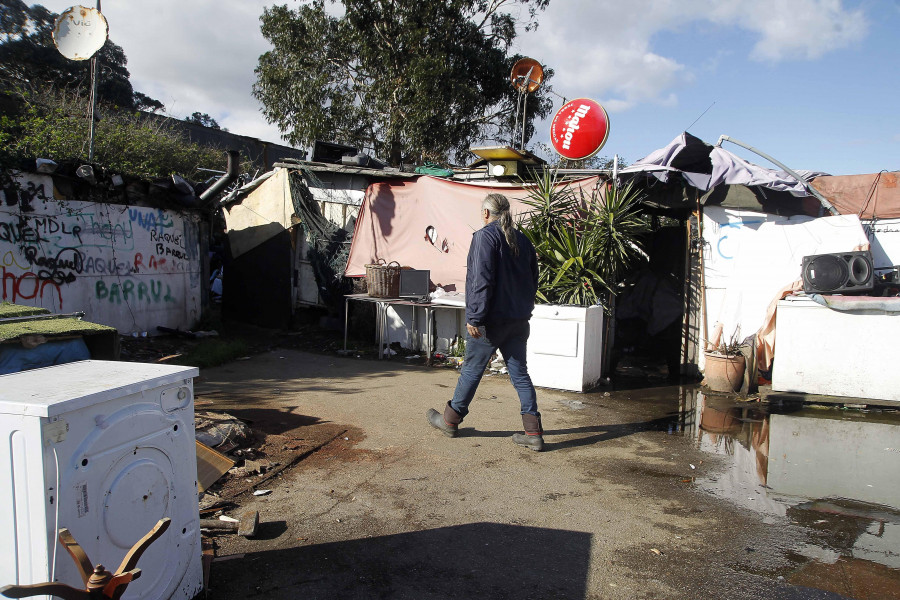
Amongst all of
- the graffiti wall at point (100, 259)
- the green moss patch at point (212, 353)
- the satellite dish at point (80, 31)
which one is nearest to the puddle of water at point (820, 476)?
the green moss patch at point (212, 353)

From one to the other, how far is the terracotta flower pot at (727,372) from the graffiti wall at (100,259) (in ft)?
28.7

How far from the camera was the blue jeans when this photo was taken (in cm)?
494

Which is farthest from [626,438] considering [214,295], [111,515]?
[214,295]

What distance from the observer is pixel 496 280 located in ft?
15.9

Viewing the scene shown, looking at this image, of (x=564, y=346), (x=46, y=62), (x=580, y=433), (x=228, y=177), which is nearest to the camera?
(x=580, y=433)

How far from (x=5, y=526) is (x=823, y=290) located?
7.72 meters

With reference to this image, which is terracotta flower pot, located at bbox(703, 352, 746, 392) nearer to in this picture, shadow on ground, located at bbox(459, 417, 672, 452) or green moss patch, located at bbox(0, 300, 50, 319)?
shadow on ground, located at bbox(459, 417, 672, 452)

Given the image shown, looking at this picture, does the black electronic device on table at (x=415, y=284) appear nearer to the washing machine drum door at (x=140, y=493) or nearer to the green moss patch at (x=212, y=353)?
the green moss patch at (x=212, y=353)

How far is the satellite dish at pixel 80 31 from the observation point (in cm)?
820

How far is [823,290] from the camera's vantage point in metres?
6.89

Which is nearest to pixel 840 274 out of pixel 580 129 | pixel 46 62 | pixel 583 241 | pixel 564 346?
pixel 583 241

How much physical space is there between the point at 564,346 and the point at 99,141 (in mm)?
11945

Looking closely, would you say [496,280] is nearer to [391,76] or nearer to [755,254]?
[755,254]

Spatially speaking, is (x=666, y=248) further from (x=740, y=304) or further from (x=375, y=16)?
(x=375, y=16)
